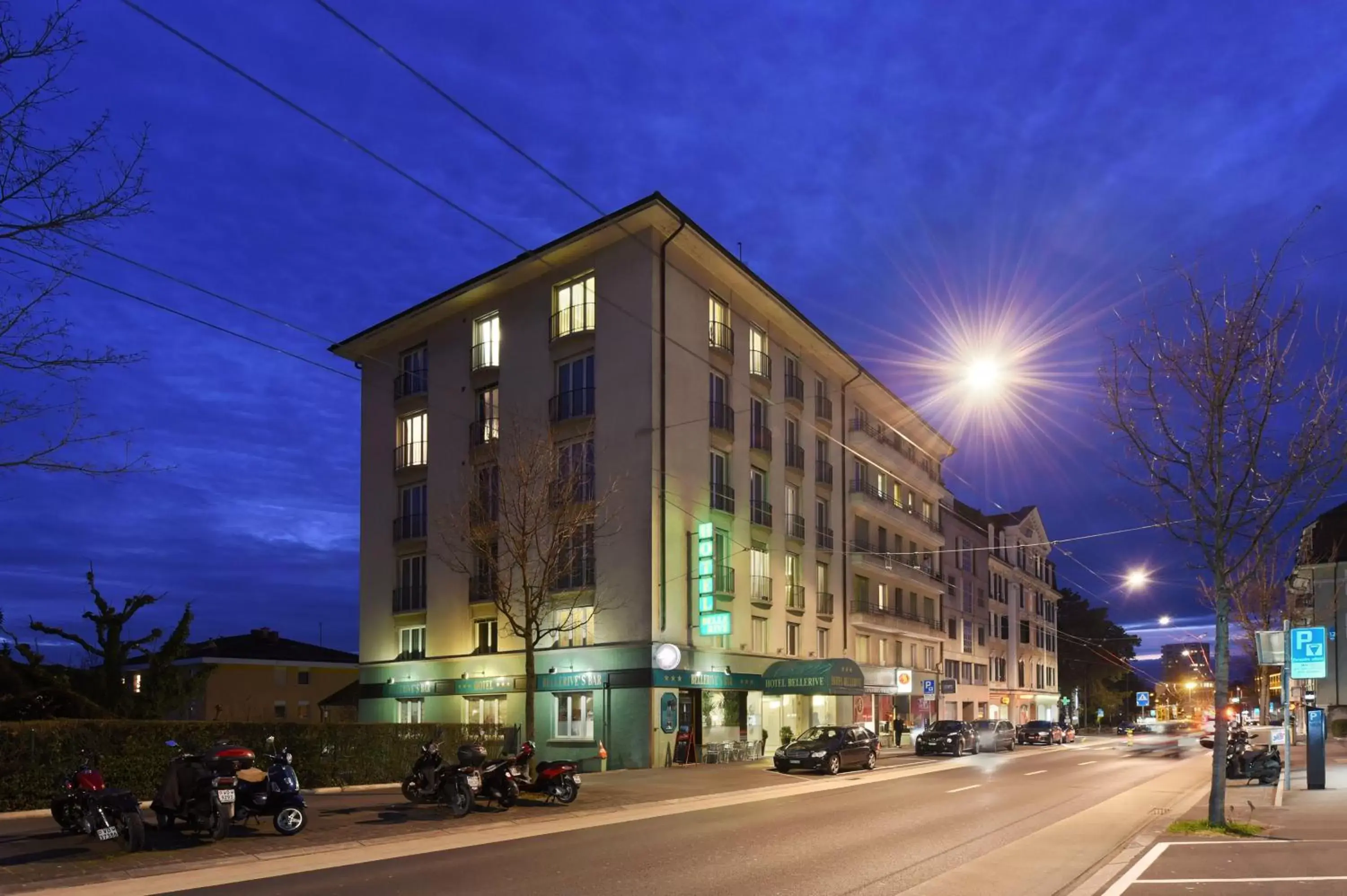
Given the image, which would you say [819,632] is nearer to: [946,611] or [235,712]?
[946,611]

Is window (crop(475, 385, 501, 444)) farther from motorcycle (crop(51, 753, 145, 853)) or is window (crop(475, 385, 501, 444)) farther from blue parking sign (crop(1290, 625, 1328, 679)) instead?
blue parking sign (crop(1290, 625, 1328, 679))

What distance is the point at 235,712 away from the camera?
53.4 metres

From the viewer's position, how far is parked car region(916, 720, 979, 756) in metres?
41.2

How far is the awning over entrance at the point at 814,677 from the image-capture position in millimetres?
37750

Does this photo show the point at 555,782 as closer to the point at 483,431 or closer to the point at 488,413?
the point at 483,431

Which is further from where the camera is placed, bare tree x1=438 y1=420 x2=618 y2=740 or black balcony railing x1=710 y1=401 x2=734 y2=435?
black balcony railing x1=710 y1=401 x2=734 y2=435

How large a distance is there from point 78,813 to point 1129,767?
29626 millimetres

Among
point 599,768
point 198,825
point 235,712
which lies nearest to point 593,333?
point 599,768

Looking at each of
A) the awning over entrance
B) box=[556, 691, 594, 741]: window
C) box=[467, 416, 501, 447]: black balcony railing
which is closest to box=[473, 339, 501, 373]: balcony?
box=[467, 416, 501, 447]: black balcony railing

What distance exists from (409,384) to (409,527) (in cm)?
583

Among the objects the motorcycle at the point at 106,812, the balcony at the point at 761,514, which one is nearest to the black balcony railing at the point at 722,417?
the balcony at the point at 761,514

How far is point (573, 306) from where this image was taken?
1481 inches

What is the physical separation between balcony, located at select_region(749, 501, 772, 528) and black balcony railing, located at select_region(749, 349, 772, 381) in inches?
189

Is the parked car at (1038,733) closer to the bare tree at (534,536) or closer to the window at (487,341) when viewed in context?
the bare tree at (534,536)
